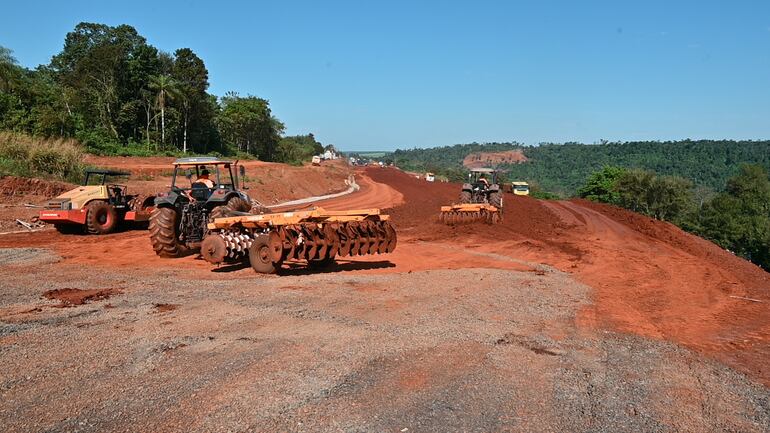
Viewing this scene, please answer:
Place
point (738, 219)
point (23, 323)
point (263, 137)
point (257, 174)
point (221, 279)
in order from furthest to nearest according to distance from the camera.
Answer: point (263, 137) < point (738, 219) < point (257, 174) < point (221, 279) < point (23, 323)

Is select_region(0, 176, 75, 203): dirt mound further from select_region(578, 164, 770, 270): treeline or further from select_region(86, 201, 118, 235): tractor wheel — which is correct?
select_region(578, 164, 770, 270): treeline

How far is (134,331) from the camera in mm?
6422

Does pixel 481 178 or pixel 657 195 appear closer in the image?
pixel 481 178

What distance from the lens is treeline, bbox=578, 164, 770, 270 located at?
6038 centimetres

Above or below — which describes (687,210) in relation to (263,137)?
below

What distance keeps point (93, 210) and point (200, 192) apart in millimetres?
5540

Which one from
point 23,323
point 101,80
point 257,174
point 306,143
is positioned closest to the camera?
point 23,323

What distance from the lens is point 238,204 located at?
487 inches

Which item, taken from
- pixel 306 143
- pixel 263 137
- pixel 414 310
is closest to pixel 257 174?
pixel 414 310

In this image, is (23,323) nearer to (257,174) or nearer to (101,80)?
(257,174)

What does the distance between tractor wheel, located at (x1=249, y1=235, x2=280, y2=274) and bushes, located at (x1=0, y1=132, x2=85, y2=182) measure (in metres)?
16.5

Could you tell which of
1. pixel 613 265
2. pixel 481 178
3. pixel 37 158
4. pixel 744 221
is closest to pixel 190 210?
pixel 613 265

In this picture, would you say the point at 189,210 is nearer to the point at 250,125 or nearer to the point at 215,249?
the point at 215,249

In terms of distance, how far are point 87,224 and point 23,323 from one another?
10.3 metres
